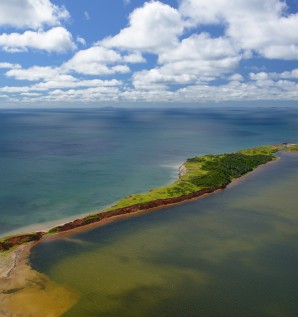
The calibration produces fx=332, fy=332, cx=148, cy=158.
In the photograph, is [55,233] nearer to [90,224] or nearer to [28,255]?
[90,224]

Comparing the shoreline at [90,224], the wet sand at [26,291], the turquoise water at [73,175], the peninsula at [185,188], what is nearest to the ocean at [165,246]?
the turquoise water at [73,175]

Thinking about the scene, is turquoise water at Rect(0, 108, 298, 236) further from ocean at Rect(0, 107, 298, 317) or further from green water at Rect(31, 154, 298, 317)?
green water at Rect(31, 154, 298, 317)

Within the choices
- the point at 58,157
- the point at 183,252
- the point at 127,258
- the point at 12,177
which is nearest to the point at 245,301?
the point at 183,252

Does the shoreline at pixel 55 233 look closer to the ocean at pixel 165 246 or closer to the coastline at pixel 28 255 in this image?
the coastline at pixel 28 255

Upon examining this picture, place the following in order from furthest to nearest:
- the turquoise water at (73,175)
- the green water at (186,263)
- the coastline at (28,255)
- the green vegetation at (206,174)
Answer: the green vegetation at (206,174)
the turquoise water at (73,175)
the coastline at (28,255)
the green water at (186,263)

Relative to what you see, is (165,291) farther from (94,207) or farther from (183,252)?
(94,207)
